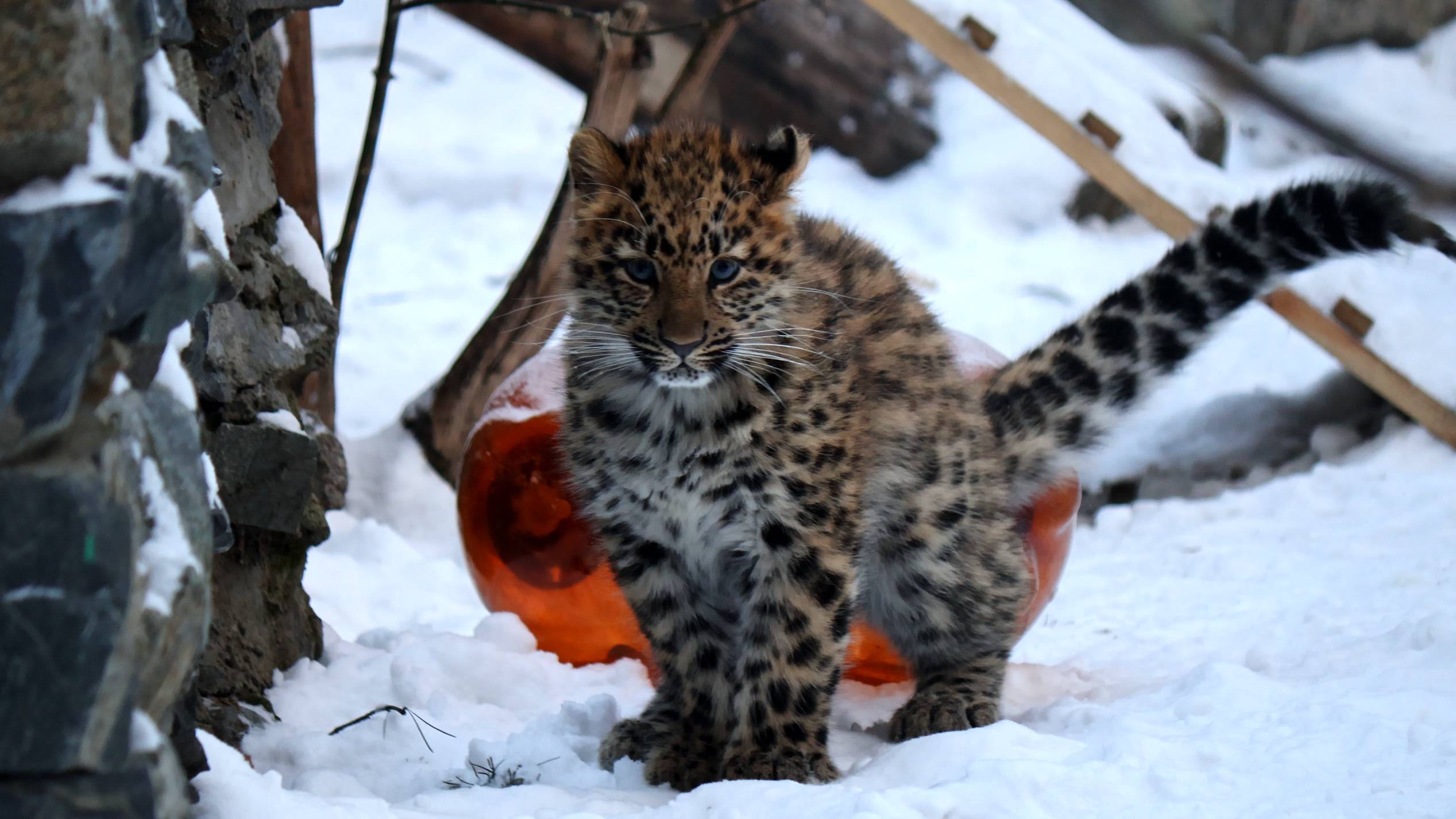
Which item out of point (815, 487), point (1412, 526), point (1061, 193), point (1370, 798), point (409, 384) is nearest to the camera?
point (1370, 798)

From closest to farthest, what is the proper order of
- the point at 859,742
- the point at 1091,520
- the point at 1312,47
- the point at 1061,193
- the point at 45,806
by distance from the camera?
the point at 1312,47 → the point at 45,806 → the point at 859,742 → the point at 1091,520 → the point at 1061,193

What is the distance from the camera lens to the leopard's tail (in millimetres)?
4090

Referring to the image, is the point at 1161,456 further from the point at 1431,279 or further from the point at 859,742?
the point at 859,742

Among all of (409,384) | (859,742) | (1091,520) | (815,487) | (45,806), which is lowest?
(409,384)

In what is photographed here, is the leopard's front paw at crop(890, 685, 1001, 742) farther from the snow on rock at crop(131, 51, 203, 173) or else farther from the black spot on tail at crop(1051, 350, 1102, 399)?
the snow on rock at crop(131, 51, 203, 173)

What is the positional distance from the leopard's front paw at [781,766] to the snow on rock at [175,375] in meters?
1.65

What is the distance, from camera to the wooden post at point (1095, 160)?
577 cm

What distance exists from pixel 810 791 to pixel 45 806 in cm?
159

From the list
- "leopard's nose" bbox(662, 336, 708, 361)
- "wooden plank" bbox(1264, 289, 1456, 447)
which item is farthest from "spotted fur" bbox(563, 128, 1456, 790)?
"wooden plank" bbox(1264, 289, 1456, 447)

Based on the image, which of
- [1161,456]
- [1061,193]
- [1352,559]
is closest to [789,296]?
[1352,559]

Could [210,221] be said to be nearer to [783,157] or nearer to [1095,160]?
[783,157]

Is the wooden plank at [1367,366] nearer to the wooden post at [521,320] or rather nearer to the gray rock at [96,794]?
the wooden post at [521,320]

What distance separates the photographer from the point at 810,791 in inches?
117

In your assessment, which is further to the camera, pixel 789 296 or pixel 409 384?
pixel 409 384
